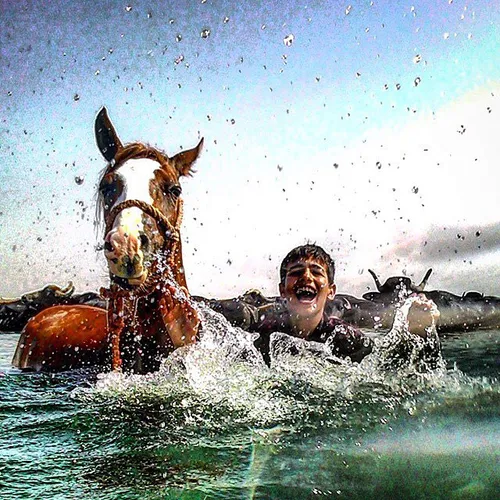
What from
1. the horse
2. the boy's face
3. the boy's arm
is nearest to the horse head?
the horse

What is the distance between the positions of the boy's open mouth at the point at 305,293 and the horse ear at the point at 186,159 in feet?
2.65

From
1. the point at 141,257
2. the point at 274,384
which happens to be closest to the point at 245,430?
the point at 274,384

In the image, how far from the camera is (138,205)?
250 centimetres

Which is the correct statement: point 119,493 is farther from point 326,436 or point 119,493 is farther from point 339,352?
point 339,352

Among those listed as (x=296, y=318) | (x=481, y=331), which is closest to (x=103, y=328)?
(x=296, y=318)

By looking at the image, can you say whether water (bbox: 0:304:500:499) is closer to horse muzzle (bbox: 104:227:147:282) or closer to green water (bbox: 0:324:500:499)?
green water (bbox: 0:324:500:499)

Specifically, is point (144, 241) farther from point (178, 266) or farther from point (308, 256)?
point (308, 256)

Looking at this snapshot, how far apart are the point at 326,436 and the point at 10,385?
1.66m

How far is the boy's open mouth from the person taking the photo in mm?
3043

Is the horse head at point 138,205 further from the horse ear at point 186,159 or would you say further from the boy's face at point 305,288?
the boy's face at point 305,288

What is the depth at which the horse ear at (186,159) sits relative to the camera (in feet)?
9.81

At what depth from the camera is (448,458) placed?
178 centimetres

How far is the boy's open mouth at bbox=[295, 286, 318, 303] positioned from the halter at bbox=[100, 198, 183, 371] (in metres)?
0.71

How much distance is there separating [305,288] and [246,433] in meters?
1.16
